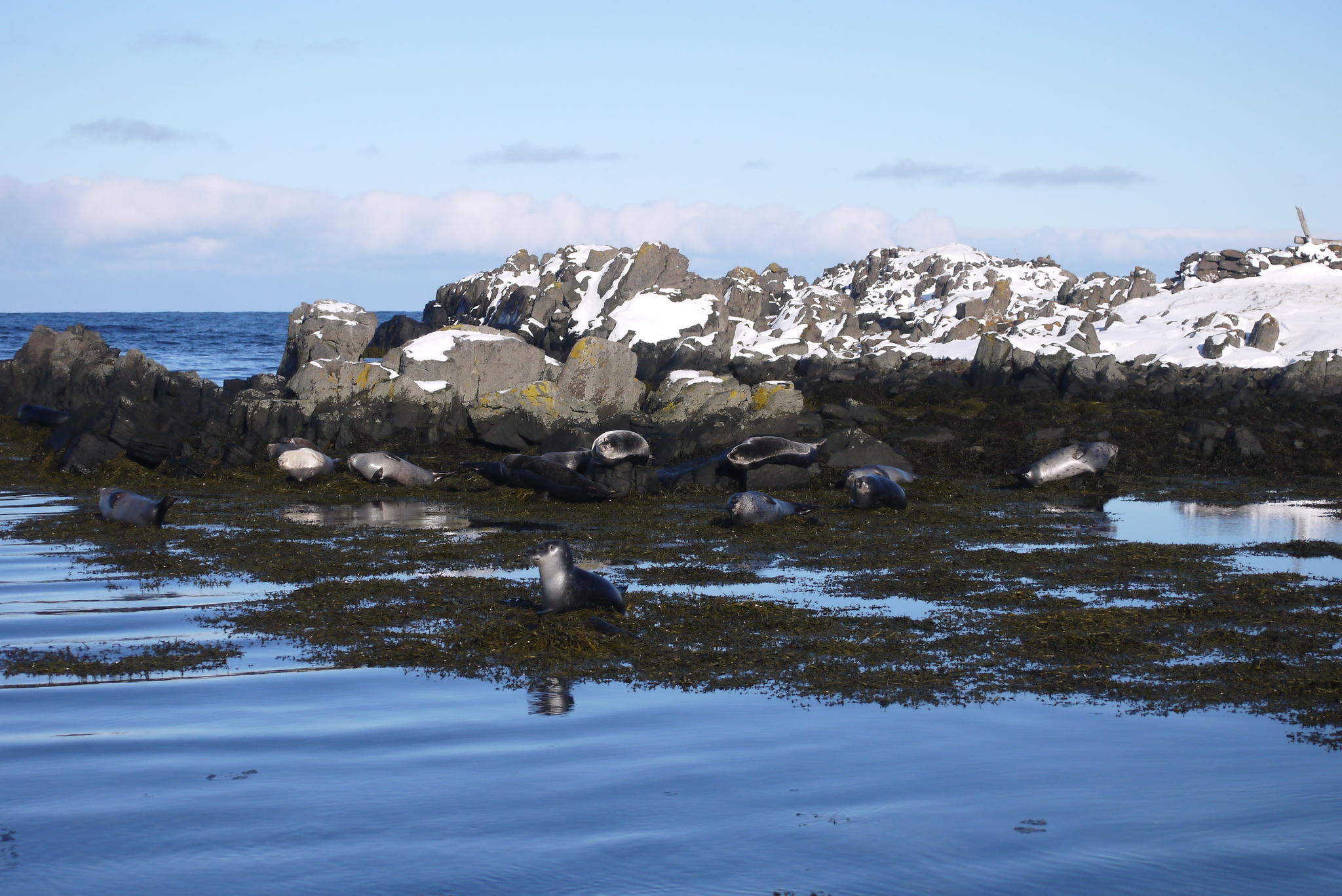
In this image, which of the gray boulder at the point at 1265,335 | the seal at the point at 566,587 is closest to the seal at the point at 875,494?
the seal at the point at 566,587

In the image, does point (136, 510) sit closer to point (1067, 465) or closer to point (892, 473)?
point (892, 473)

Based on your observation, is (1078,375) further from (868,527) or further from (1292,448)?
(868,527)

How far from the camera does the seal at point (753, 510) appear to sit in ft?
40.1

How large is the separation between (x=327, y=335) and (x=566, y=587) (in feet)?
92.2

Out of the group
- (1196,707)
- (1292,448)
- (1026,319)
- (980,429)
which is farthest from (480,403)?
(1026,319)

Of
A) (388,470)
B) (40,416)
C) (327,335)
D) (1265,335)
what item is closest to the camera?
(388,470)

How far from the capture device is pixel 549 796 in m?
4.46

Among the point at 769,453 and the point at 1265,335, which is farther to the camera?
the point at 1265,335

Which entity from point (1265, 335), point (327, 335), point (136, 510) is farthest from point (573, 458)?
point (1265, 335)

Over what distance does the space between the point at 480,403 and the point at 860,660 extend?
1486 cm

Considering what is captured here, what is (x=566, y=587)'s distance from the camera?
7754 mm

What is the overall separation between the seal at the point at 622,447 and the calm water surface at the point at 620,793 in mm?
10351

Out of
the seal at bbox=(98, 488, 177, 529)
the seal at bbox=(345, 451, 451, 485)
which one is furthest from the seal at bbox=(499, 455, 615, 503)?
the seal at bbox=(98, 488, 177, 529)

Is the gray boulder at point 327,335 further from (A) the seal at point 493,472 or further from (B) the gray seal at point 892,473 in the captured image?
(B) the gray seal at point 892,473
